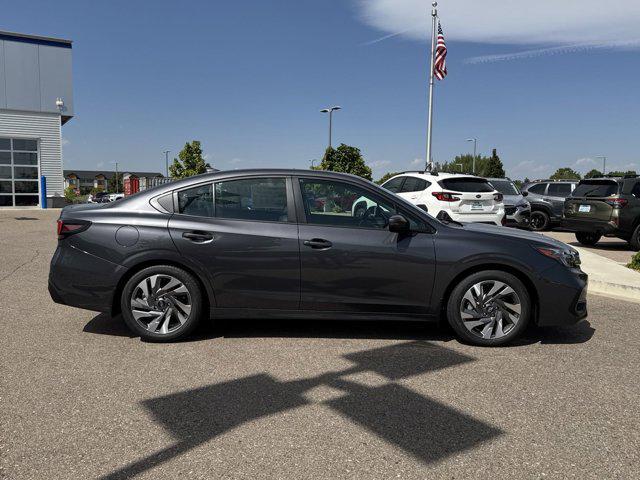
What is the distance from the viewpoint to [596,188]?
12.0 meters

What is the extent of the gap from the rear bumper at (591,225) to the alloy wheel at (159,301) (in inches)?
406

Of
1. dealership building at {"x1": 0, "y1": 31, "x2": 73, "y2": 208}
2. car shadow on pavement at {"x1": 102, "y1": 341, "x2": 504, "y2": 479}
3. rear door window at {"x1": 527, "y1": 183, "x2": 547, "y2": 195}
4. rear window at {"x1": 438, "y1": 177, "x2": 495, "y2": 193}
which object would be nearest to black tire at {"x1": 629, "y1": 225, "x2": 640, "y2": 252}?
rear window at {"x1": 438, "y1": 177, "x2": 495, "y2": 193}

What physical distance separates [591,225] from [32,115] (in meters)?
28.2

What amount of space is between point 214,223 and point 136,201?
0.78m

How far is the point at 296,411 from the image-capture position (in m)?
3.31

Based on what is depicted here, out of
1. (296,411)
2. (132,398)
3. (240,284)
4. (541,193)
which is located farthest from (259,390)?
(541,193)

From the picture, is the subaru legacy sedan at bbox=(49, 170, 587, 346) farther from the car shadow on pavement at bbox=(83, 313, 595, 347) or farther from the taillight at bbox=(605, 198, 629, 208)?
the taillight at bbox=(605, 198, 629, 208)

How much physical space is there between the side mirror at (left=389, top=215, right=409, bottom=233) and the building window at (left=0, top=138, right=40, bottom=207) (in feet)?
95.4

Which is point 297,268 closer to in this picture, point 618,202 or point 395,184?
point 395,184

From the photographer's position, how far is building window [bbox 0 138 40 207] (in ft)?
91.4

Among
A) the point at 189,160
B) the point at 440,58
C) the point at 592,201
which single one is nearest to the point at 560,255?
the point at 592,201

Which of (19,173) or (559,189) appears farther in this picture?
(19,173)

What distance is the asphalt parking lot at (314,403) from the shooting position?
2.72 meters

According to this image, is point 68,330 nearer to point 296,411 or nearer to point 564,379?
point 296,411
